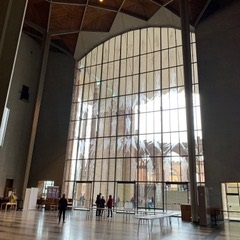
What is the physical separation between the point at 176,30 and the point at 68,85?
36.3 feet

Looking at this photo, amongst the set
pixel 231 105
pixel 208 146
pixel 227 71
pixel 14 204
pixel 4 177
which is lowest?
pixel 14 204

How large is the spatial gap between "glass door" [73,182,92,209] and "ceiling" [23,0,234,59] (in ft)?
42.6

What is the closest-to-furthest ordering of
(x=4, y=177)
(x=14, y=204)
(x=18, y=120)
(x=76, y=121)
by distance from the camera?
(x=14, y=204)
(x=4, y=177)
(x=18, y=120)
(x=76, y=121)

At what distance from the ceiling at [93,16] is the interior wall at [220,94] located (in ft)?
5.11

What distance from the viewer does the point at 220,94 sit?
15.4 meters

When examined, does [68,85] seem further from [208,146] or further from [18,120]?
[208,146]

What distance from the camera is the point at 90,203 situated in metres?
19.4

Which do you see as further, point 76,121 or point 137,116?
point 76,121

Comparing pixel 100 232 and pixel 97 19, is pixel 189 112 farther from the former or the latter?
pixel 97 19

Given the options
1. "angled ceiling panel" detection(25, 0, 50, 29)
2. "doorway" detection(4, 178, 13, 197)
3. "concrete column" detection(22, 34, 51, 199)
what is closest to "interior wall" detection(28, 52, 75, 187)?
"doorway" detection(4, 178, 13, 197)

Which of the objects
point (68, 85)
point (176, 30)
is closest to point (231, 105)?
point (176, 30)

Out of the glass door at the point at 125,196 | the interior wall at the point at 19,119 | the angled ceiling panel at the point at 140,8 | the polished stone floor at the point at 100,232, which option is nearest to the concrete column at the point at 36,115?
the interior wall at the point at 19,119

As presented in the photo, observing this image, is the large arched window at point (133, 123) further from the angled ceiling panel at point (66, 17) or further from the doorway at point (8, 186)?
the doorway at point (8, 186)

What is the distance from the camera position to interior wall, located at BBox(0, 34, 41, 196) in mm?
19359
